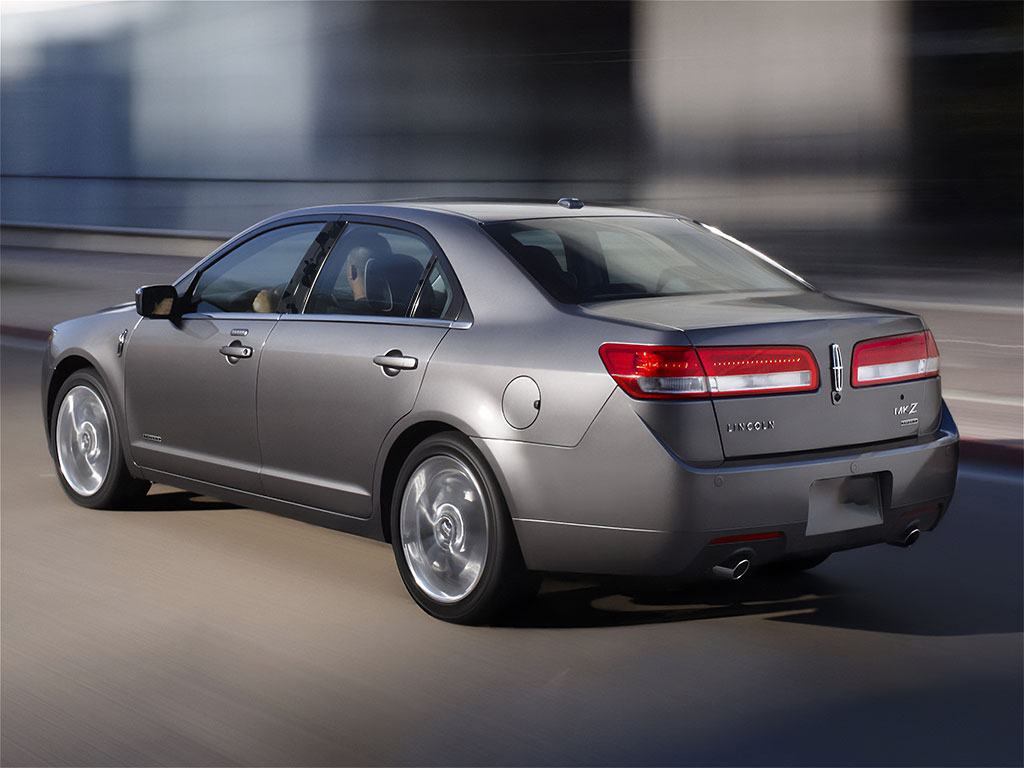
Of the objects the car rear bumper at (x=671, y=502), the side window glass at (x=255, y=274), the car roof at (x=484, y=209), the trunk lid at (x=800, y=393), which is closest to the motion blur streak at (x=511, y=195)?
the car rear bumper at (x=671, y=502)

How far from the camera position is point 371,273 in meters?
5.48

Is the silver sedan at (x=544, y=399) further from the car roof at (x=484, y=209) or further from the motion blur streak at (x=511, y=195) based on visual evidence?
the motion blur streak at (x=511, y=195)

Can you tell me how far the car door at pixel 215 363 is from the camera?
5.84 meters

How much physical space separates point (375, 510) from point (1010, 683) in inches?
89.7

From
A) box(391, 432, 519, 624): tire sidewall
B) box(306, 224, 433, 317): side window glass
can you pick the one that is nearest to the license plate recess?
box(391, 432, 519, 624): tire sidewall

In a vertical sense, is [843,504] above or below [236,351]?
below

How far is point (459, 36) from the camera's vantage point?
30.8m

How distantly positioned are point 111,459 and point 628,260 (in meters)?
2.82

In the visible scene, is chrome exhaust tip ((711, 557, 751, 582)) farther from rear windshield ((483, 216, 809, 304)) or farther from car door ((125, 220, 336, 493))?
car door ((125, 220, 336, 493))

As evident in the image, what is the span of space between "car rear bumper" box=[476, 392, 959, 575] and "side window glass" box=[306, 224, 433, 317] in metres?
0.90

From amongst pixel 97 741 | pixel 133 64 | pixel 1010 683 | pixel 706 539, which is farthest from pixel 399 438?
pixel 133 64

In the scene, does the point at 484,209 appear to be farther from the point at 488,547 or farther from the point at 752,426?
the point at 752,426

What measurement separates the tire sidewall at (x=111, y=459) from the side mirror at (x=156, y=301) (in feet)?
1.99

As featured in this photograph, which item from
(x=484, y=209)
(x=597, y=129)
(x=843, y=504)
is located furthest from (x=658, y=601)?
(x=597, y=129)
